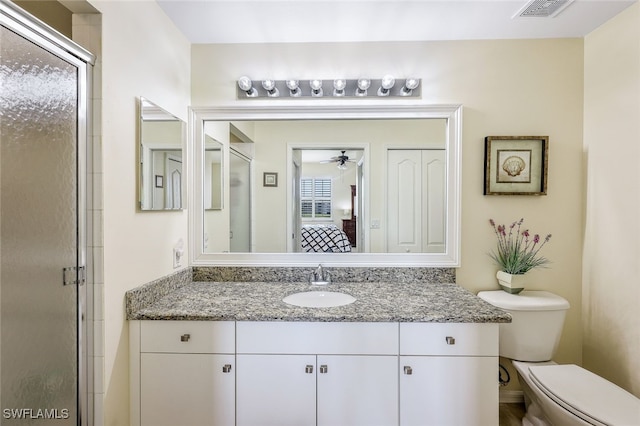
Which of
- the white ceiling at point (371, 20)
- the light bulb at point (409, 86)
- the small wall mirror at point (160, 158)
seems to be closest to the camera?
the small wall mirror at point (160, 158)

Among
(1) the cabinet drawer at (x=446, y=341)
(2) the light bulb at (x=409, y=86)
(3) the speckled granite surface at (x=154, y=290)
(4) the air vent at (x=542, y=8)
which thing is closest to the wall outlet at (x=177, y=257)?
(3) the speckled granite surface at (x=154, y=290)

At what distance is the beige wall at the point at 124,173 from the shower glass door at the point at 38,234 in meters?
0.11

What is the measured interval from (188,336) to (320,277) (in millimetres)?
779

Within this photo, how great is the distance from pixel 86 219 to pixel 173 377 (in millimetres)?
798

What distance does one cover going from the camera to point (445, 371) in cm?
145

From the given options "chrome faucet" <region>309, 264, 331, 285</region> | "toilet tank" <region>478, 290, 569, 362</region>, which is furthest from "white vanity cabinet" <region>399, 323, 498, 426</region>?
"chrome faucet" <region>309, 264, 331, 285</region>

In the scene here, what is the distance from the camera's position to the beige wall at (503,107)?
1.94 meters

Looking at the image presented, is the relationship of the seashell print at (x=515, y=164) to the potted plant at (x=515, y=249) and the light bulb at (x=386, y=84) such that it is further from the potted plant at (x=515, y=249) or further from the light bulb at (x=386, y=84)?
the light bulb at (x=386, y=84)

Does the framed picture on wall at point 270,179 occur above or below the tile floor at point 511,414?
above

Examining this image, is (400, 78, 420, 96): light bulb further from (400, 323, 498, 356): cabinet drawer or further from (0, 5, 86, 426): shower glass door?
(0, 5, 86, 426): shower glass door

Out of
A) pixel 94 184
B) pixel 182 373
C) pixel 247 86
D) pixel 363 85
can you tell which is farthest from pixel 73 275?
pixel 363 85

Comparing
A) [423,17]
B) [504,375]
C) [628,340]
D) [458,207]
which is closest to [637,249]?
[628,340]

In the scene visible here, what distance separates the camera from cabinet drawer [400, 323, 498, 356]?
4.75 feet

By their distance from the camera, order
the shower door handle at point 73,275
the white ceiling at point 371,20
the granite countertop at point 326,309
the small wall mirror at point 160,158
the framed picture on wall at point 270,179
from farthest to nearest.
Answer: the framed picture on wall at point 270,179 → the white ceiling at point 371,20 → the small wall mirror at point 160,158 → the granite countertop at point 326,309 → the shower door handle at point 73,275
